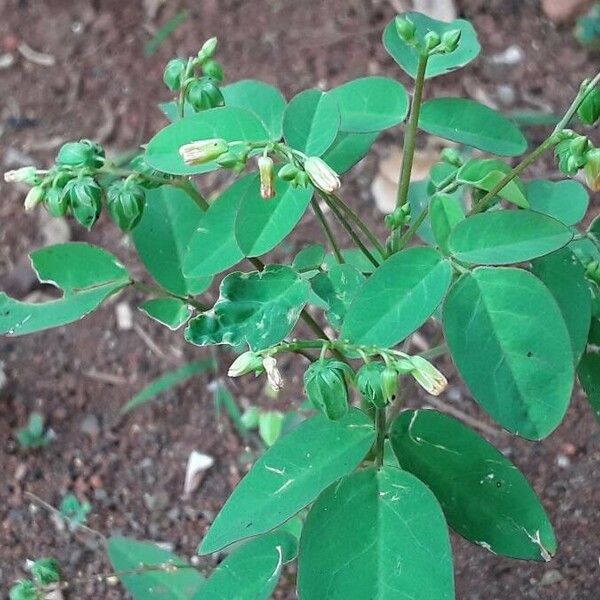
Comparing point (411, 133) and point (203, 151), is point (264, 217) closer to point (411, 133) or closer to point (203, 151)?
point (203, 151)

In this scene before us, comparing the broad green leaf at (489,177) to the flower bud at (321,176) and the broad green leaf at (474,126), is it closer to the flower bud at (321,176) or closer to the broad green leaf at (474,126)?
the broad green leaf at (474,126)

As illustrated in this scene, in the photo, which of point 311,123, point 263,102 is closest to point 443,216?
point 311,123

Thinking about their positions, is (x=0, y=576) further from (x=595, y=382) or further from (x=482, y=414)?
(x=595, y=382)

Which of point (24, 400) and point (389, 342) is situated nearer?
point (389, 342)

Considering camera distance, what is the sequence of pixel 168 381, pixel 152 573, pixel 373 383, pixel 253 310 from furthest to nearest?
pixel 168 381, pixel 152 573, pixel 253 310, pixel 373 383

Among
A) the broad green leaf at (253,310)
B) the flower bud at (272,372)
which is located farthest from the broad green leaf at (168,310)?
the flower bud at (272,372)

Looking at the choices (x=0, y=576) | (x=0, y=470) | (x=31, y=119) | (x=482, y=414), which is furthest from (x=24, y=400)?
(x=482, y=414)
